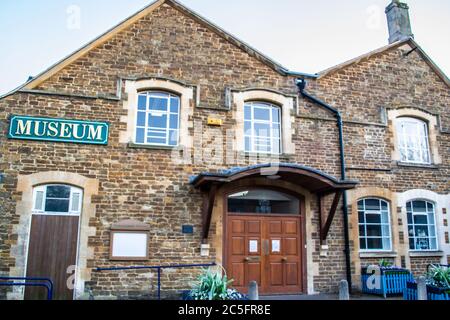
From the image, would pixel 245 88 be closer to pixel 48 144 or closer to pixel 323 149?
pixel 323 149

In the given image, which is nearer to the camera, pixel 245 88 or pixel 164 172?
pixel 164 172

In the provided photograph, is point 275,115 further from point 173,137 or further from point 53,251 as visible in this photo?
point 53,251

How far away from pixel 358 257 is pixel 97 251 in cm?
682

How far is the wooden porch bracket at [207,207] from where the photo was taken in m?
9.14

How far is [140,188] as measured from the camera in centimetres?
953

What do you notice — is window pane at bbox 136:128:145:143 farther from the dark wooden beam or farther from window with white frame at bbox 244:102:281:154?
the dark wooden beam

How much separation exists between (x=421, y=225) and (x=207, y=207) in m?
6.72

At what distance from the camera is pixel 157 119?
33.3ft

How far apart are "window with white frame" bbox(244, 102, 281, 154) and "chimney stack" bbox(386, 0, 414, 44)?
5.76 m

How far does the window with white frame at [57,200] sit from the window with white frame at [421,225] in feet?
30.3

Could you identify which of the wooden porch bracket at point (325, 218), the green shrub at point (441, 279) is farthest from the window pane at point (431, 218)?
the wooden porch bracket at point (325, 218)

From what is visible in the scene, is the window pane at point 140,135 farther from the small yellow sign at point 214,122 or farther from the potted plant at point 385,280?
the potted plant at point 385,280

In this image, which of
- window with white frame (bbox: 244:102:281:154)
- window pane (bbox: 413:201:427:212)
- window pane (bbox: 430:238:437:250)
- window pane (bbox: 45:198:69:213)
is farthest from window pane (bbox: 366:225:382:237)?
window pane (bbox: 45:198:69:213)
